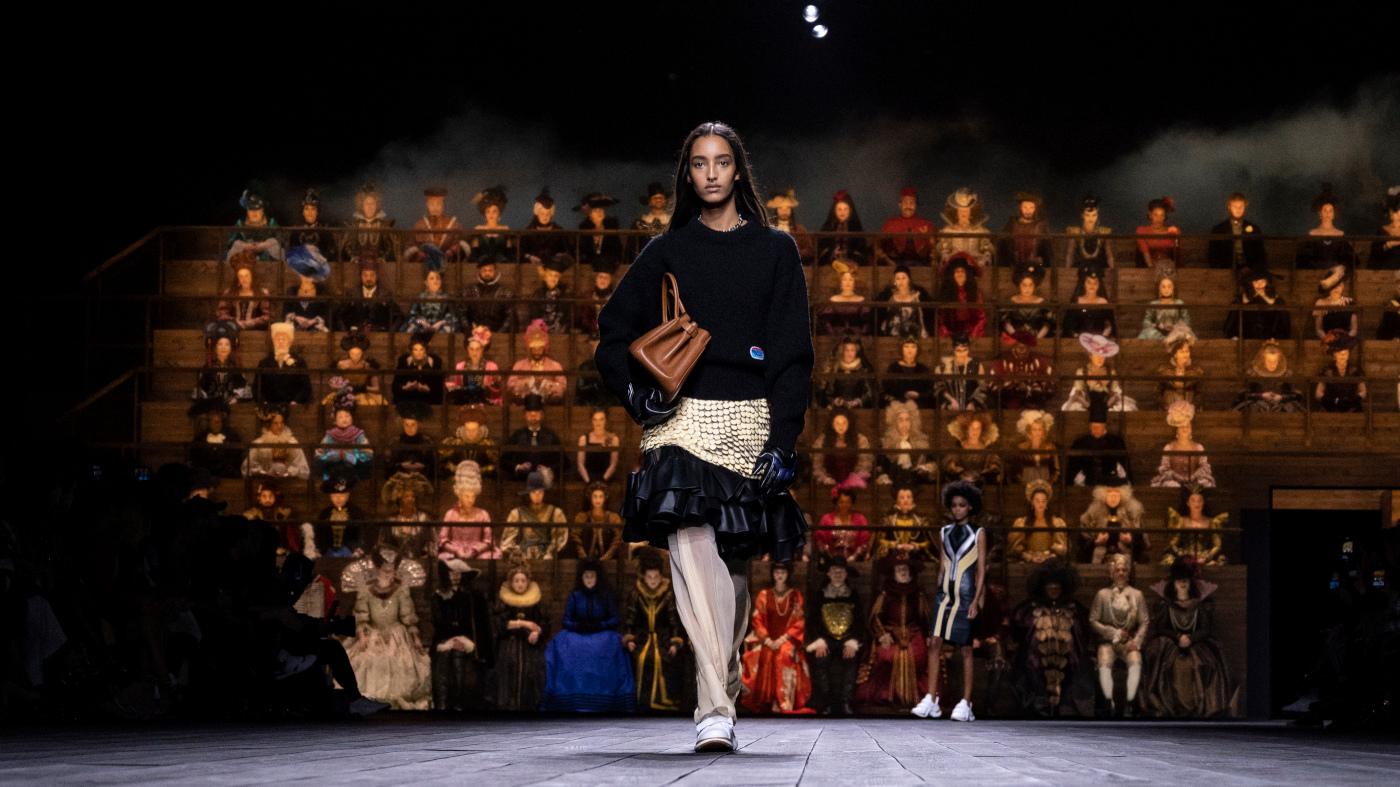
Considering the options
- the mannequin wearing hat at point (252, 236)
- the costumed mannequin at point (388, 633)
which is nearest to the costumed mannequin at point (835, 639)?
the costumed mannequin at point (388, 633)

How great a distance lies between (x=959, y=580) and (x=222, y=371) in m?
3.77

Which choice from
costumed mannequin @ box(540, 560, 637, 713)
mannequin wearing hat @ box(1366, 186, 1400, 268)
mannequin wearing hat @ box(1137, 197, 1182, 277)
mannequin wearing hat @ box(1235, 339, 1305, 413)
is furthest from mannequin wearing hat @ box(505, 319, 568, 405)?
mannequin wearing hat @ box(1366, 186, 1400, 268)

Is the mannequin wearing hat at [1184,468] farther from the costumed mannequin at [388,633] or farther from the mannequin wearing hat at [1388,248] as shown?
the costumed mannequin at [388,633]

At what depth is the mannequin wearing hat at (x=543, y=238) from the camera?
10164mm

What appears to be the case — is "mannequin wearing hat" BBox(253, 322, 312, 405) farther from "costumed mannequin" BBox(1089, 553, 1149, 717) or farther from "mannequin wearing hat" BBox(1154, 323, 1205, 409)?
"mannequin wearing hat" BBox(1154, 323, 1205, 409)

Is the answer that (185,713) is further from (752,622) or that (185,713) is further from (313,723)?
(752,622)

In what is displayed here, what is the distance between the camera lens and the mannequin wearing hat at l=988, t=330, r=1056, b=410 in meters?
9.39

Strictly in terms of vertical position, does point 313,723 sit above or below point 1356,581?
below

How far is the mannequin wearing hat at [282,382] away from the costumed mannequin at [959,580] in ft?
11.0

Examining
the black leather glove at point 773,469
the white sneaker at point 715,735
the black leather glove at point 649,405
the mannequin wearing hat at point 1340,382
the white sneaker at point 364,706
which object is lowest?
the white sneaker at point 364,706

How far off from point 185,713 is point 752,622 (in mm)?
3549

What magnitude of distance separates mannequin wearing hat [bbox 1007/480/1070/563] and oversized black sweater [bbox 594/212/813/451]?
18.3 ft

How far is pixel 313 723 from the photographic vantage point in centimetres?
457

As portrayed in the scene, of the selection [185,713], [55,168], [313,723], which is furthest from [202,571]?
[55,168]
